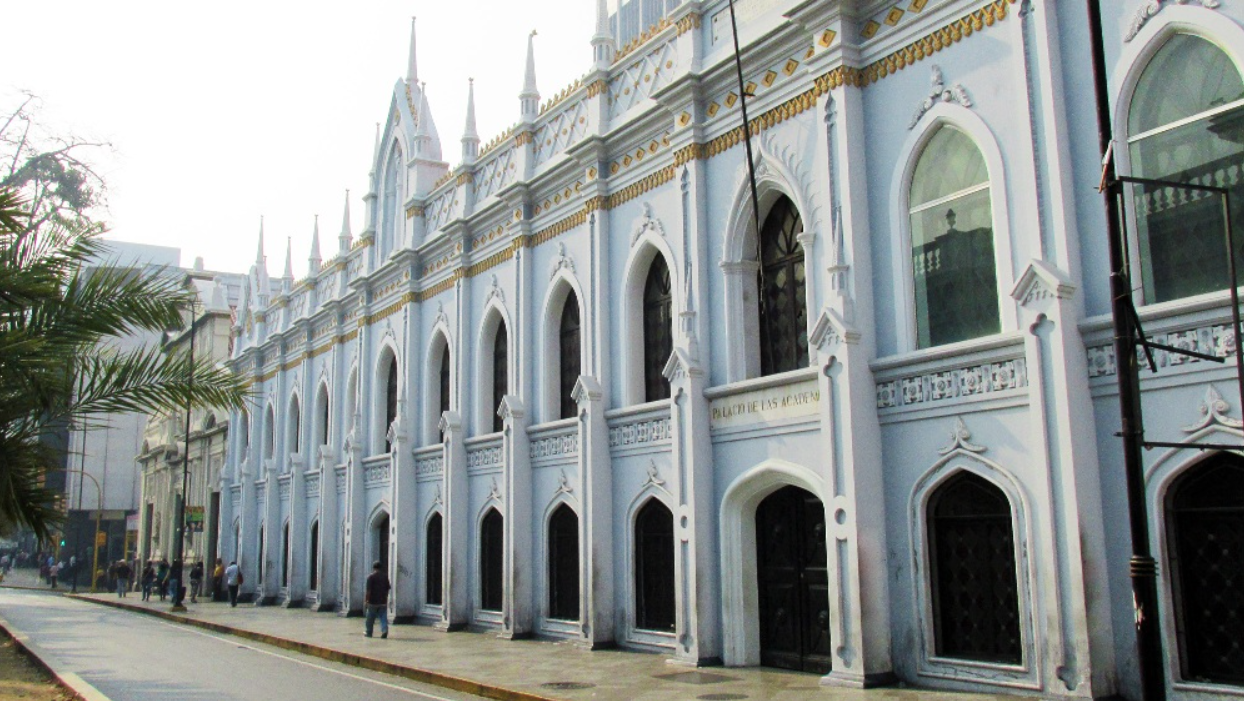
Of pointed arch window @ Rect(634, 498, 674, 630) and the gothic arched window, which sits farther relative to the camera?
pointed arch window @ Rect(634, 498, 674, 630)

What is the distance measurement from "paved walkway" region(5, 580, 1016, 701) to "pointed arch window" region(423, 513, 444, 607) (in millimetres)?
1063

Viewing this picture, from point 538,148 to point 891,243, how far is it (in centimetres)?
1006

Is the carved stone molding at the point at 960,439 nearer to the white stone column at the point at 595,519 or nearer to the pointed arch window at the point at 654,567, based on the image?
the pointed arch window at the point at 654,567

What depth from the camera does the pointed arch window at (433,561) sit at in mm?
24594

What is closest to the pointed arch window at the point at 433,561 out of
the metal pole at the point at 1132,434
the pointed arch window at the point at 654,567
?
the pointed arch window at the point at 654,567

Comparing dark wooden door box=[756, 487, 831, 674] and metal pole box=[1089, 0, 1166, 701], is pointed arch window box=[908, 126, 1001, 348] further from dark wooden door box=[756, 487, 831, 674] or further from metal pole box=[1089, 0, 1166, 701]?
metal pole box=[1089, 0, 1166, 701]

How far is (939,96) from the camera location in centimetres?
1308

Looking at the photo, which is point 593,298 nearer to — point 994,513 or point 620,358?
point 620,358

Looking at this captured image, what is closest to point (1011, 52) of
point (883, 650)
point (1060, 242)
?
point (1060, 242)

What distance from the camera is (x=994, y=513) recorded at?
12062 mm

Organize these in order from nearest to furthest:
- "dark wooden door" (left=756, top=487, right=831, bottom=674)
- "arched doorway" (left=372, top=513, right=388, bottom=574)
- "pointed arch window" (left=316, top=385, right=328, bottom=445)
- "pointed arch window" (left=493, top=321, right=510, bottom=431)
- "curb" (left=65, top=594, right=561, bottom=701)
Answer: "curb" (left=65, top=594, right=561, bottom=701)
"dark wooden door" (left=756, top=487, right=831, bottom=674)
"pointed arch window" (left=493, top=321, right=510, bottom=431)
"arched doorway" (left=372, top=513, right=388, bottom=574)
"pointed arch window" (left=316, top=385, right=328, bottom=445)

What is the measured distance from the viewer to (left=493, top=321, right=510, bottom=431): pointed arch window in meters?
23.2

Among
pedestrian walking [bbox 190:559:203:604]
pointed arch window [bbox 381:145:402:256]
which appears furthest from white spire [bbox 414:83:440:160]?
pedestrian walking [bbox 190:559:203:604]

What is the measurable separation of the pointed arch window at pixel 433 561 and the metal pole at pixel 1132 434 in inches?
743
